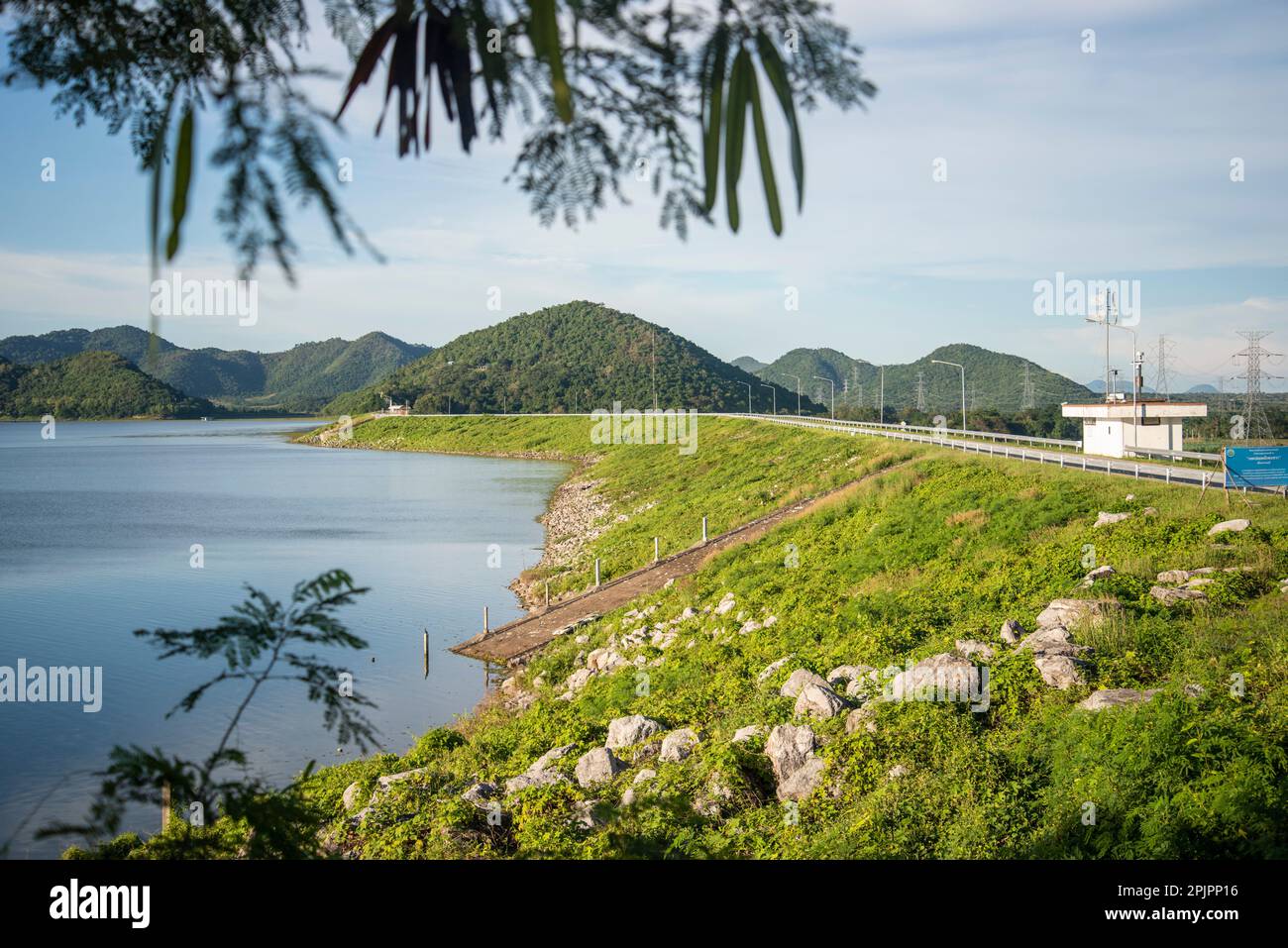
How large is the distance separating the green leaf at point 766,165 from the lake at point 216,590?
2864 millimetres

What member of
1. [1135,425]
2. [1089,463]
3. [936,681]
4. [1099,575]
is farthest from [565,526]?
[936,681]

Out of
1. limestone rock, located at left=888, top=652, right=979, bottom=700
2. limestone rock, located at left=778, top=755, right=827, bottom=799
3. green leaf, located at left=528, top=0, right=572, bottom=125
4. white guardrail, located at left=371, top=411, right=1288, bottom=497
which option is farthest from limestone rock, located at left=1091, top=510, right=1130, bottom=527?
green leaf, located at left=528, top=0, right=572, bottom=125

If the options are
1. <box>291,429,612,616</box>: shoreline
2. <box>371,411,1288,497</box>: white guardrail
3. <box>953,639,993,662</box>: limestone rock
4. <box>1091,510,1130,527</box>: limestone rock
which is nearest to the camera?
<box>953,639,993,662</box>: limestone rock

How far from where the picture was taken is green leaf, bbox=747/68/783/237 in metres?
2.16

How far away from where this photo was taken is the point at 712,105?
2.33 m

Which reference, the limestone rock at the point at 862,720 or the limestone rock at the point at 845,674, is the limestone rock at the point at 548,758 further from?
the limestone rock at the point at 862,720

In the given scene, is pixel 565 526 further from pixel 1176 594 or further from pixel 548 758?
pixel 1176 594

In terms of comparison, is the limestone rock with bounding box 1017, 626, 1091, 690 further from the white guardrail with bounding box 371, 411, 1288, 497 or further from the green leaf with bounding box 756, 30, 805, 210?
the green leaf with bounding box 756, 30, 805, 210

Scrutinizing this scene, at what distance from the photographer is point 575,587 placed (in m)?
26.0

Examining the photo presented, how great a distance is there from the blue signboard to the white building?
15707mm

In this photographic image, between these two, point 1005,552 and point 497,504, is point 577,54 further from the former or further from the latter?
point 497,504

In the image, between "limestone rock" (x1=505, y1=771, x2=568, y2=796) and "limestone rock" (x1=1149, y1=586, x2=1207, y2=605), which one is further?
"limestone rock" (x1=1149, y1=586, x2=1207, y2=605)

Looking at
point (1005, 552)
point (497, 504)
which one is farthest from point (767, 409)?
point (1005, 552)

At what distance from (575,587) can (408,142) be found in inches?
939
